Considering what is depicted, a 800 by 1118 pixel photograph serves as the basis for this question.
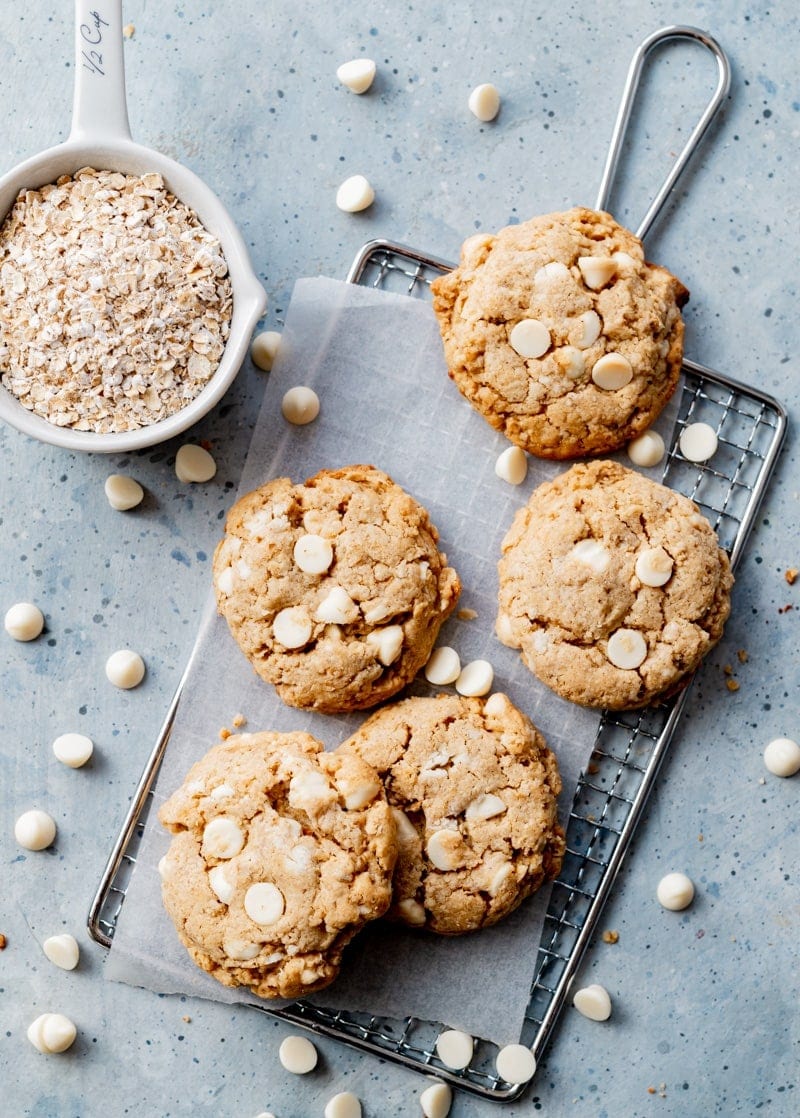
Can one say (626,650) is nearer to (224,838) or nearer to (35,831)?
(224,838)

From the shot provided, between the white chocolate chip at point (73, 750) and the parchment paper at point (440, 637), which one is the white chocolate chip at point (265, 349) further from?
the white chocolate chip at point (73, 750)

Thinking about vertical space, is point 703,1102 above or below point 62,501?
below

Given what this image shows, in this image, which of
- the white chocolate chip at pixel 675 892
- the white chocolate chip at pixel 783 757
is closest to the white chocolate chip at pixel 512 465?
the white chocolate chip at pixel 783 757

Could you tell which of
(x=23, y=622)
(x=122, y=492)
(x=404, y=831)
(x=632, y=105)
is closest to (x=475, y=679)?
(x=404, y=831)

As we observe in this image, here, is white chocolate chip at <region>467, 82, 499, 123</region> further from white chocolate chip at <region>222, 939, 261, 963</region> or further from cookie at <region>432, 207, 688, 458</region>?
white chocolate chip at <region>222, 939, 261, 963</region>

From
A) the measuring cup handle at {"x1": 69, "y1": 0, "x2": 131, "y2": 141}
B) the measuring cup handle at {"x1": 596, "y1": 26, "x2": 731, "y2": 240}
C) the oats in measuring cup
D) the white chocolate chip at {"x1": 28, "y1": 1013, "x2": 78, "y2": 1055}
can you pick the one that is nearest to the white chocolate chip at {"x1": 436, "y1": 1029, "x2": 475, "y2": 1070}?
the white chocolate chip at {"x1": 28, "y1": 1013, "x2": 78, "y2": 1055}

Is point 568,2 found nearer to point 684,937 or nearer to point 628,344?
point 628,344

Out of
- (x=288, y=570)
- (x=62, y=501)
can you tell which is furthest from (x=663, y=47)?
(x=62, y=501)
